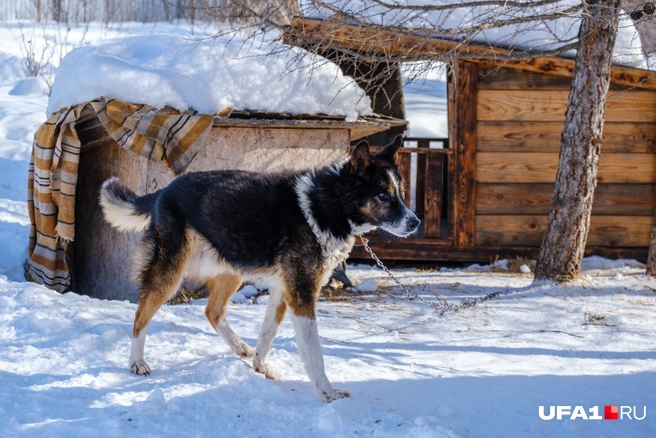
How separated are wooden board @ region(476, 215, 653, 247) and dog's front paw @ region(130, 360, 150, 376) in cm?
613

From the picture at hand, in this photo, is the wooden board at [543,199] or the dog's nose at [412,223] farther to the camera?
the wooden board at [543,199]

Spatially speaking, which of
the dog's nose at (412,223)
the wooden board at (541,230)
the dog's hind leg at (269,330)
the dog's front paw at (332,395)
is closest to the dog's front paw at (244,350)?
the dog's hind leg at (269,330)

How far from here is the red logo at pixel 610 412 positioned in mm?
3648

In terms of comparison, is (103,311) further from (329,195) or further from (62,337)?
(329,195)

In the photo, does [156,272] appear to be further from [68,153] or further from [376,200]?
[68,153]

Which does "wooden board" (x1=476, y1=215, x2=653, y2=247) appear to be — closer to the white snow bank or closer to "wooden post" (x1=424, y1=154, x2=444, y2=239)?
"wooden post" (x1=424, y1=154, x2=444, y2=239)

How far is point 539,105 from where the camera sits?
9195 millimetres

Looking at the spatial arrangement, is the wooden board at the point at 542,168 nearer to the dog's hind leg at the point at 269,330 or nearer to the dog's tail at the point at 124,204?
the dog's hind leg at the point at 269,330

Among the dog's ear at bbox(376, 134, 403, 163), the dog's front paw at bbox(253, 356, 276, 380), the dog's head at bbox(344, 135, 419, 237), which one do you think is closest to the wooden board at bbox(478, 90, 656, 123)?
the dog's ear at bbox(376, 134, 403, 163)

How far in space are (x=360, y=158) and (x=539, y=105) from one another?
581 centimetres

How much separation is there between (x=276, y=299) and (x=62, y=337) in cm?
142

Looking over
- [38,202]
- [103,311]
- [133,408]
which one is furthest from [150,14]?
[133,408]

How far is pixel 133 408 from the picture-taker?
3443 millimetres

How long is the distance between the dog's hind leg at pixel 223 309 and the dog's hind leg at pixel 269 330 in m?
0.27
